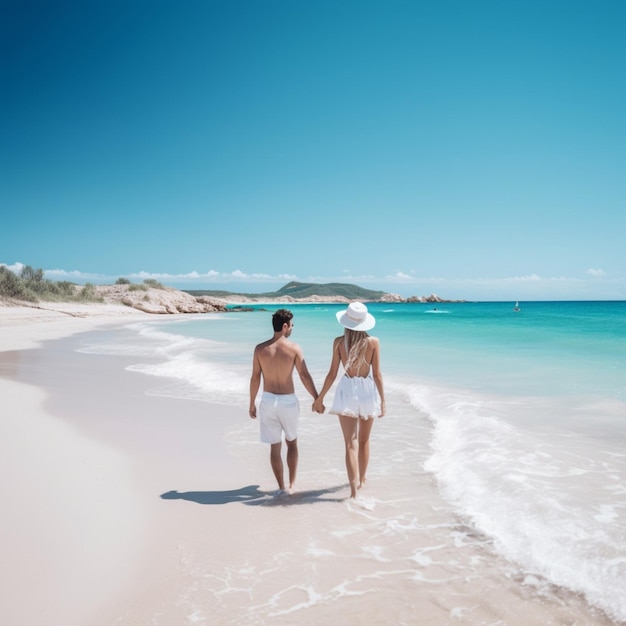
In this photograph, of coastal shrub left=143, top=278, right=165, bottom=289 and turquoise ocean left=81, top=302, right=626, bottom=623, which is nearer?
turquoise ocean left=81, top=302, right=626, bottom=623

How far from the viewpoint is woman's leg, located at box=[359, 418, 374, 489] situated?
4959 mm

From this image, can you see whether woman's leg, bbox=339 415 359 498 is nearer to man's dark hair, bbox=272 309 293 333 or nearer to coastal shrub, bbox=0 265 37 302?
man's dark hair, bbox=272 309 293 333

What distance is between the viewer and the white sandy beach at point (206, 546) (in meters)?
3.06

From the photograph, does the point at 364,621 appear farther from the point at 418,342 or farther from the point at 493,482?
the point at 418,342

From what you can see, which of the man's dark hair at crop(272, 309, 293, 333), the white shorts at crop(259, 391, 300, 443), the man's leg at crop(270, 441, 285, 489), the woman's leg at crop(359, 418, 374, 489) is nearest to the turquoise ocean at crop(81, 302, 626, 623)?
the woman's leg at crop(359, 418, 374, 489)

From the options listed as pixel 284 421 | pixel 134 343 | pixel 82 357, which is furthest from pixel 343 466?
pixel 134 343

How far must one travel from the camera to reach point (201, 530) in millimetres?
4086

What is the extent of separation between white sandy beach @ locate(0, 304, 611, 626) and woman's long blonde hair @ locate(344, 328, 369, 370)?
54.9 inches

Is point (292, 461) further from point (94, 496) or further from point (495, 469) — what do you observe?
point (495, 469)

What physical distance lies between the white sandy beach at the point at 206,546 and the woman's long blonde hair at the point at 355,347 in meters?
1.40

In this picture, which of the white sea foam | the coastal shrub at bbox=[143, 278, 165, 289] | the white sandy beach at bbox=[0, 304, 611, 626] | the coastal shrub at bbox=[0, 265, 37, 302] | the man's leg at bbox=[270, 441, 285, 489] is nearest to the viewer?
the white sandy beach at bbox=[0, 304, 611, 626]

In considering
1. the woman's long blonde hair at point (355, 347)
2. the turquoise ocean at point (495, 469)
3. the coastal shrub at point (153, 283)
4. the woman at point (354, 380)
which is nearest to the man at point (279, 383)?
the woman at point (354, 380)

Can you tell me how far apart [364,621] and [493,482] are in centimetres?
290

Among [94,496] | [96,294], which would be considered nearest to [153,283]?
[96,294]
